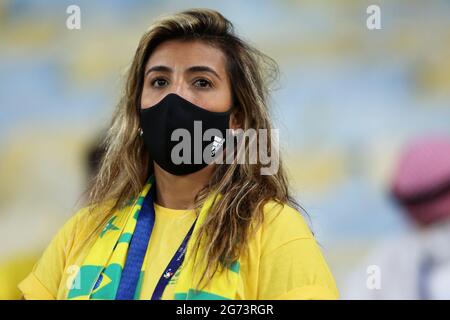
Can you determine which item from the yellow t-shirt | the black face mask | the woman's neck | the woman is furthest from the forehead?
the yellow t-shirt

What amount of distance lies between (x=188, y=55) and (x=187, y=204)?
0.45 meters

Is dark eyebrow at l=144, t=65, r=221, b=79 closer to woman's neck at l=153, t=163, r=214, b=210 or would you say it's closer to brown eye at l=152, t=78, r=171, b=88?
brown eye at l=152, t=78, r=171, b=88

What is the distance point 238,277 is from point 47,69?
1.60 m

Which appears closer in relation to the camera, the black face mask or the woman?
the woman

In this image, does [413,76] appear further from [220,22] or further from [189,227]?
[189,227]

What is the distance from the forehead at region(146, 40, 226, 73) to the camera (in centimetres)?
184

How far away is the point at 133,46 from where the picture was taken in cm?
274

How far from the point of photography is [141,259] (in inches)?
69.1

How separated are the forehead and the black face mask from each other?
0.11 metres

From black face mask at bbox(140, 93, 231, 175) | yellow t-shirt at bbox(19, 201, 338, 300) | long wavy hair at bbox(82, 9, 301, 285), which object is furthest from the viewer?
black face mask at bbox(140, 93, 231, 175)

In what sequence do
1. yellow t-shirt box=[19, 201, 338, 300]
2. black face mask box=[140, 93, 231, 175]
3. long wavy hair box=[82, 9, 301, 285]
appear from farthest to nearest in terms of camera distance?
black face mask box=[140, 93, 231, 175]
long wavy hair box=[82, 9, 301, 285]
yellow t-shirt box=[19, 201, 338, 300]

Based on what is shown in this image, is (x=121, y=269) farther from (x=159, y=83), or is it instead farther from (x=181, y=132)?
(x=159, y=83)

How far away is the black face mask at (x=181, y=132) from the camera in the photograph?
5.96 ft

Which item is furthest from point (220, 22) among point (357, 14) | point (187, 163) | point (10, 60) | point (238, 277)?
point (10, 60)
